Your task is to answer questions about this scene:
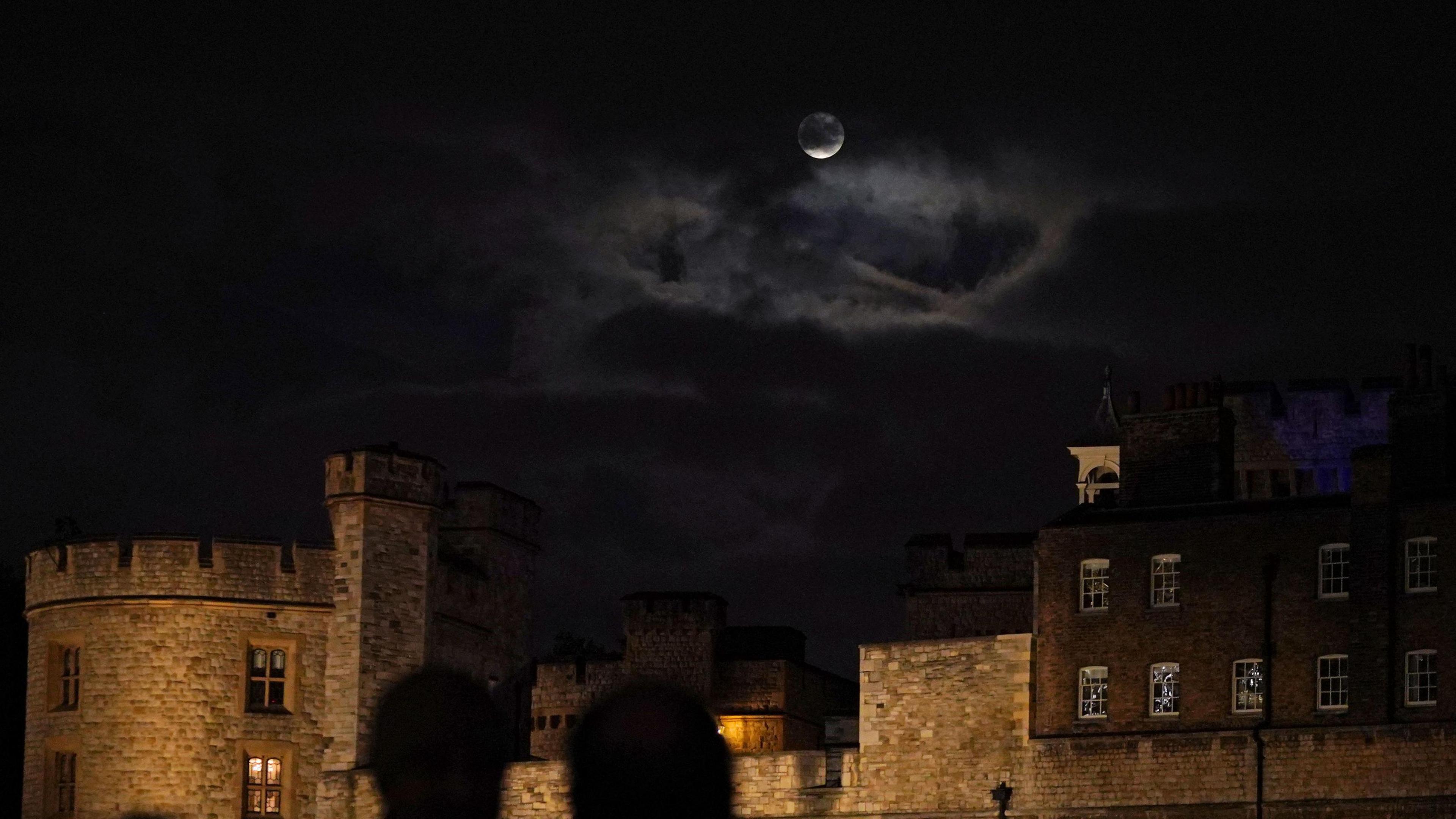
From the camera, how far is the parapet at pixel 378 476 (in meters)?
48.1

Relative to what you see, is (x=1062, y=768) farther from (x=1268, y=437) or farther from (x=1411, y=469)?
(x=1268, y=437)

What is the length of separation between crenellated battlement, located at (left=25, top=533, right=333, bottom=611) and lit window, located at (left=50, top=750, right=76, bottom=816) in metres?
2.91

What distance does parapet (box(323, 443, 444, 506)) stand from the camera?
4812 centimetres

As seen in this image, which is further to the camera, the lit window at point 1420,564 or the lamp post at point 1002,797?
the lamp post at point 1002,797

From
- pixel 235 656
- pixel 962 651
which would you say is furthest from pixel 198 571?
pixel 962 651

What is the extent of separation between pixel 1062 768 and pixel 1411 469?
7.39 metres

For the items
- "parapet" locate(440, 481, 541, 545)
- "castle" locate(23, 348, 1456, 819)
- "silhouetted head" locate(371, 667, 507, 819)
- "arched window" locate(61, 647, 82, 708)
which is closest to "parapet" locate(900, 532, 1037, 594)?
"castle" locate(23, 348, 1456, 819)

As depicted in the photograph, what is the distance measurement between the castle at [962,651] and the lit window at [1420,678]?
0.17 ft

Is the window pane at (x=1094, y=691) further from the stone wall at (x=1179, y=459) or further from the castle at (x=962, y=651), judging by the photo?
the stone wall at (x=1179, y=459)

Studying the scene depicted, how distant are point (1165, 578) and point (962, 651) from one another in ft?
12.8

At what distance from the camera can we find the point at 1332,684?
40844mm

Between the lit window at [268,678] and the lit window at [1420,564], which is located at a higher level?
the lit window at [1420,564]

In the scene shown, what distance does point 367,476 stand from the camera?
48.1 meters

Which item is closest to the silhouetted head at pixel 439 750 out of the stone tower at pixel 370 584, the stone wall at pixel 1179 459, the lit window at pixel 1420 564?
the lit window at pixel 1420 564
